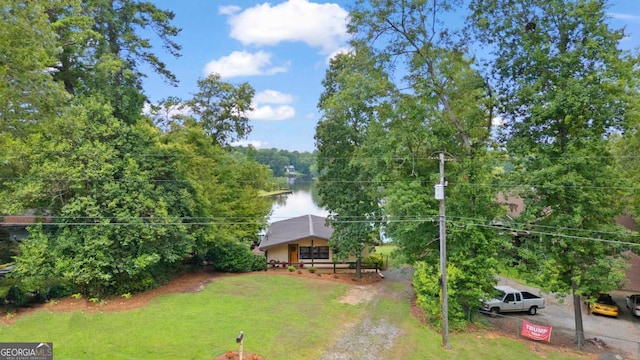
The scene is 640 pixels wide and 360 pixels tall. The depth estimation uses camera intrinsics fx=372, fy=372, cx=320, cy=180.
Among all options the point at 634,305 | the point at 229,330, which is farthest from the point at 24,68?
the point at 634,305

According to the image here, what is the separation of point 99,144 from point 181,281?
9.19 m

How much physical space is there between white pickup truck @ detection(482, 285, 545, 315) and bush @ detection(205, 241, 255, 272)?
14.7 meters

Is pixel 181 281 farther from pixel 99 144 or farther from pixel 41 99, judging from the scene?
pixel 41 99

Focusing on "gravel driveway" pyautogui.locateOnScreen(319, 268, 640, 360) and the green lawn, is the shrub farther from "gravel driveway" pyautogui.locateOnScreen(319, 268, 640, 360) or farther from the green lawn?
"gravel driveway" pyautogui.locateOnScreen(319, 268, 640, 360)

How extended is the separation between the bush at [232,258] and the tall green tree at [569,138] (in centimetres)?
1705

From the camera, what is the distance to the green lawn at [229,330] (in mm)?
12188

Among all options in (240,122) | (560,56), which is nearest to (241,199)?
(240,122)

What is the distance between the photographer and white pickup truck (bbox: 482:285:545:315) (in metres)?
19.4

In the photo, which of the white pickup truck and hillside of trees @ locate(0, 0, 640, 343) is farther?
the white pickup truck

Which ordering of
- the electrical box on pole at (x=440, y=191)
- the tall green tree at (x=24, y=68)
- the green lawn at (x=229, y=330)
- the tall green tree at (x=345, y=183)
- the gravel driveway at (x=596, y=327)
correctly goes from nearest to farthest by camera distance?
the tall green tree at (x=24, y=68) → the green lawn at (x=229, y=330) → the electrical box on pole at (x=440, y=191) → the gravel driveway at (x=596, y=327) → the tall green tree at (x=345, y=183)

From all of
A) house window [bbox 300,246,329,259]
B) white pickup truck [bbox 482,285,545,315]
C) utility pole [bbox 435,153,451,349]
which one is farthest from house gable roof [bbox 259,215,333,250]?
utility pole [bbox 435,153,451,349]

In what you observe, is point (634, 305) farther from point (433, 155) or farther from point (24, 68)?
point (24, 68)

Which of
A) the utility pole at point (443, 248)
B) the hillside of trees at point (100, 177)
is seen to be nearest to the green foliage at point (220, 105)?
the hillside of trees at point (100, 177)

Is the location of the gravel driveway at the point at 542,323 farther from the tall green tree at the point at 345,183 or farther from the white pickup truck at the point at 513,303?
the tall green tree at the point at 345,183
